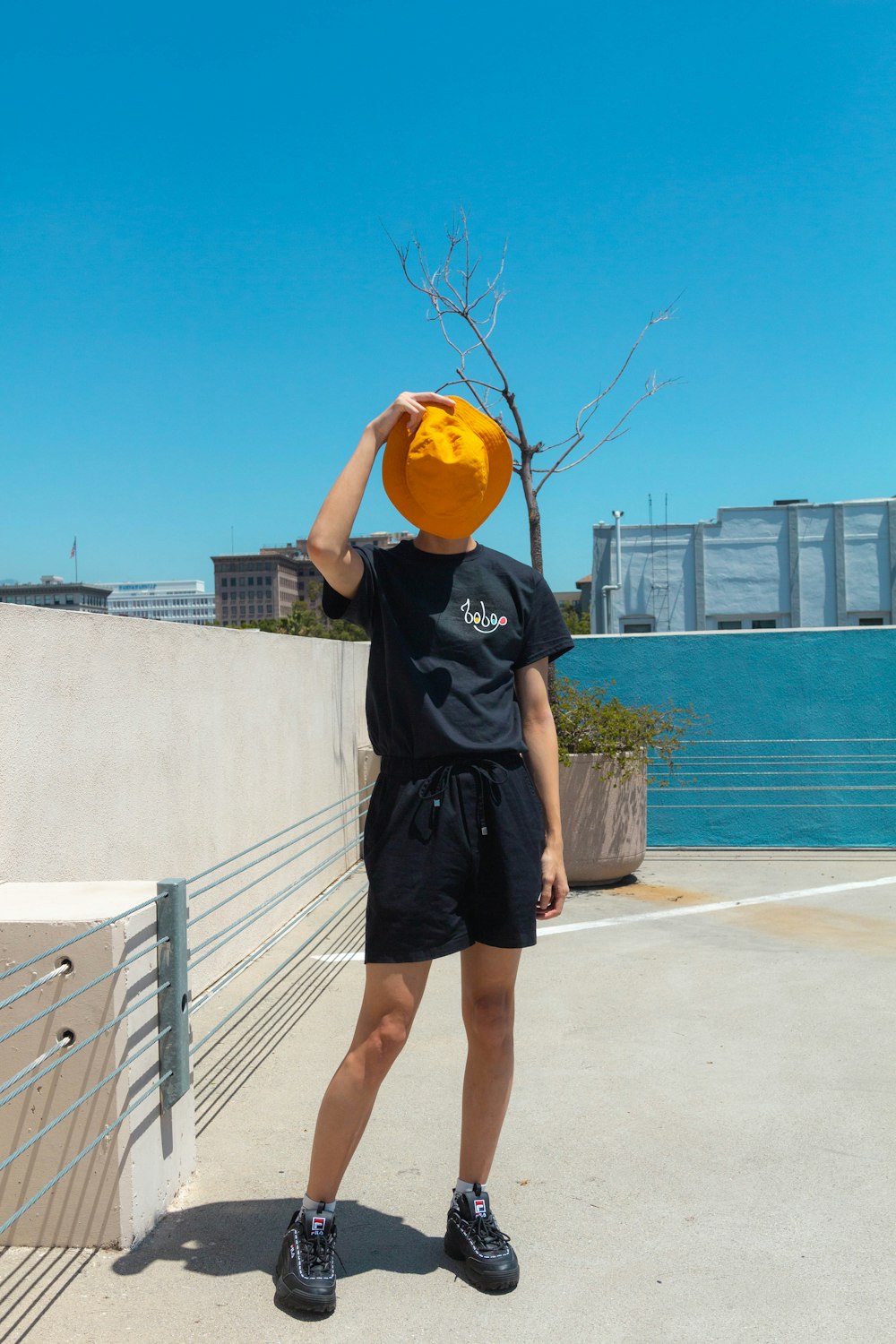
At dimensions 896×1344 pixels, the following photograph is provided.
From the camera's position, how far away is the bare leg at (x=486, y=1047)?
8.68 ft

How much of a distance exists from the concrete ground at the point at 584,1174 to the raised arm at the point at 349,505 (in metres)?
1.58

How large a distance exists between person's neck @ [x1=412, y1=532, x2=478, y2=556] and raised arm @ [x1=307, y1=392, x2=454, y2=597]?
0.21 metres

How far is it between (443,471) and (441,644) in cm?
40

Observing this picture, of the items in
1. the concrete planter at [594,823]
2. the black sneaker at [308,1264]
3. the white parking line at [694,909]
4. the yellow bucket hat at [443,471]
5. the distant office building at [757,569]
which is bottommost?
the white parking line at [694,909]

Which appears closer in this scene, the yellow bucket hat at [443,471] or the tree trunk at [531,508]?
the yellow bucket hat at [443,471]

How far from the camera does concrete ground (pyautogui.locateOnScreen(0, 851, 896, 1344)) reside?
8.21 feet

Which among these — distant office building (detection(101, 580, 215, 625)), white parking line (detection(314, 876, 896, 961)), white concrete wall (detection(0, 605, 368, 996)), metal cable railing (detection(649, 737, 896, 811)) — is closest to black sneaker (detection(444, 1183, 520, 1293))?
white concrete wall (detection(0, 605, 368, 996))

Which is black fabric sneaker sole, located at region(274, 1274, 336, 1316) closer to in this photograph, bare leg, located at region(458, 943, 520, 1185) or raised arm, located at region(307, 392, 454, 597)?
bare leg, located at region(458, 943, 520, 1185)

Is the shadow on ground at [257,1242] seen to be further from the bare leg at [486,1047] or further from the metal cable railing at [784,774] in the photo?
the metal cable railing at [784,774]

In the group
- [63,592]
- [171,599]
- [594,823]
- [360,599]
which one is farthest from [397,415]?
[171,599]

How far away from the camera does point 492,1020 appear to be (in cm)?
267

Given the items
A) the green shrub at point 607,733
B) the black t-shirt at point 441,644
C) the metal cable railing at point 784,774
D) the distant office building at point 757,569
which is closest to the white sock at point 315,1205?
the black t-shirt at point 441,644

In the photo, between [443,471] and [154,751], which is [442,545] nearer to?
[443,471]

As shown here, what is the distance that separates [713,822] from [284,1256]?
6546mm
